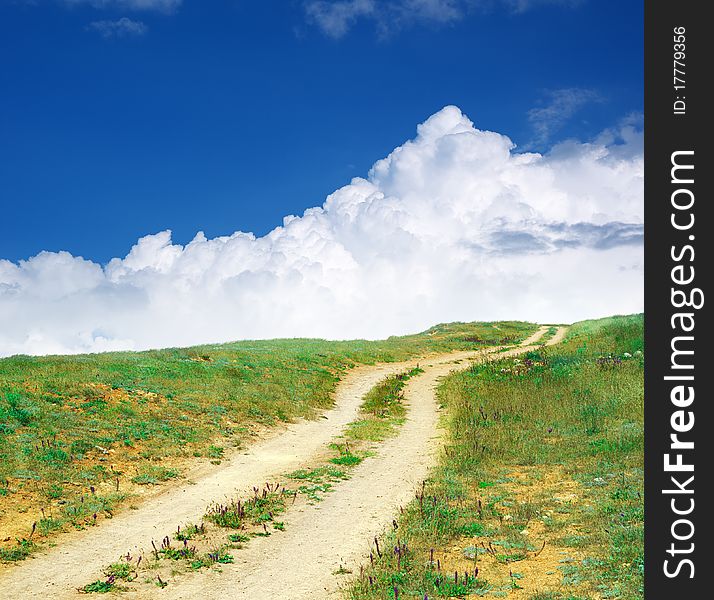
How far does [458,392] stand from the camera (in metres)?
29.6

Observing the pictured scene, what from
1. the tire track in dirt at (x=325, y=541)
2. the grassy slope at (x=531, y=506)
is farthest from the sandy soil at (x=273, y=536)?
the grassy slope at (x=531, y=506)

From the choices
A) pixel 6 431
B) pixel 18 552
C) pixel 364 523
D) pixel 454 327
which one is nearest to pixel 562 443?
pixel 364 523

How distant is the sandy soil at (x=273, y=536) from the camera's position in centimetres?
992
